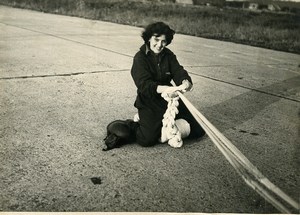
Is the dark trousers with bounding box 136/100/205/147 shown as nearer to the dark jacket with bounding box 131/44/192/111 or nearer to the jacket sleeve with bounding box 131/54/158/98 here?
the dark jacket with bounding box 131/44/192/111

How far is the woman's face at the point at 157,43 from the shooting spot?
297cm

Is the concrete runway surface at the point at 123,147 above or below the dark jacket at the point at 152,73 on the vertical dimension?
below

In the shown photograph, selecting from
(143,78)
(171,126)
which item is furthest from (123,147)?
(143,78)

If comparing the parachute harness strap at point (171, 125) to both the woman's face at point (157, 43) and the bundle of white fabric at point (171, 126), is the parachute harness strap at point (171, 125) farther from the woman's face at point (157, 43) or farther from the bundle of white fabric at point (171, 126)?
the woman's face at point (157, 43)

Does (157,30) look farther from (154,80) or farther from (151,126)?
(151,126)

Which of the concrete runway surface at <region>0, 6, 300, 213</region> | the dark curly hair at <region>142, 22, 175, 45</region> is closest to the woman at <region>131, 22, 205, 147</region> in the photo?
the dark curly hair at <region>142, 22, 175, 45</region>

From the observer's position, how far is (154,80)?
3.12 meters

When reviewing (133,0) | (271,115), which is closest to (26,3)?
(133,0)

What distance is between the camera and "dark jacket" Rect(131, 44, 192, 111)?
2959mm

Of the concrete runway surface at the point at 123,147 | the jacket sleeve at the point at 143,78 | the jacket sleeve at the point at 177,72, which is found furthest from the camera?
the jacket sleeve at the point at 177,72

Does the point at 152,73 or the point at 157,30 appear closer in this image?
the point at 157,30

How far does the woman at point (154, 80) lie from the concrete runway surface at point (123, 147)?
16cm

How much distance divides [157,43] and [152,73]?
262mm

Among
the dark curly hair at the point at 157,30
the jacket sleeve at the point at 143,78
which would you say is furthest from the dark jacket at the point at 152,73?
the dark curly hair at the point at 157,30
